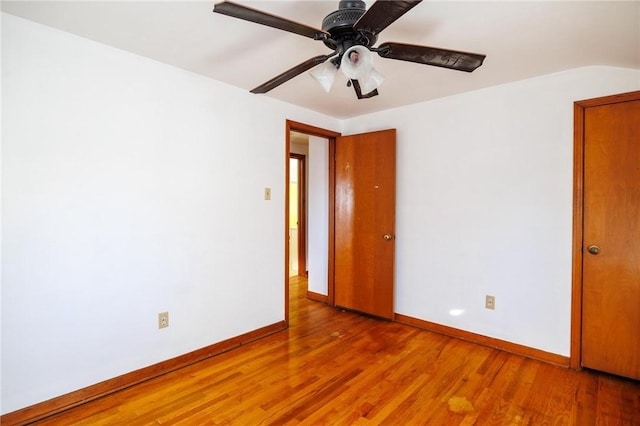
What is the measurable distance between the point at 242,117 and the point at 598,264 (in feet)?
9.73

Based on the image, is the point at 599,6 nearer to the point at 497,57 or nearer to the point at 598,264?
the point at 497,57

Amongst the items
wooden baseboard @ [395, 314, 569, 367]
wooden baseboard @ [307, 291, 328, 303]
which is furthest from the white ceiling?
wooden baseboard @ [307, 291, 328, 303]

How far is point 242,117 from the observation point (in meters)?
2.83

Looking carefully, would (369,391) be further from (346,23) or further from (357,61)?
(346,23)

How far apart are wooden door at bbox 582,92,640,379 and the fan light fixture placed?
1.82 m

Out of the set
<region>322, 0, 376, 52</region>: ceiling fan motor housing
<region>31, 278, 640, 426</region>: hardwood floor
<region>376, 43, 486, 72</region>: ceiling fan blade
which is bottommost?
<region>31, 278, 640, 426</region>: hardwood floor

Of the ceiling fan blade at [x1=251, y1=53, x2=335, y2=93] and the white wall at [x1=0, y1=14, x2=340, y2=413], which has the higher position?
the ceiling fan blade at [x1=251, y1=53, x2=335, y2=93]

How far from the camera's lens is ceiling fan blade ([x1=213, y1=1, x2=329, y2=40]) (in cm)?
115

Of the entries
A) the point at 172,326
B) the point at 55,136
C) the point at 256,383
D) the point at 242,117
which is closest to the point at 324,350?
the point at 256,383

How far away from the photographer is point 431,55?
151cm

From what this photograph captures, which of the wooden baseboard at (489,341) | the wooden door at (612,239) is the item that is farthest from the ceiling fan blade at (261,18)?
the wooden baseboard at (489,341)

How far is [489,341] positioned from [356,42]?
2626 millimetres

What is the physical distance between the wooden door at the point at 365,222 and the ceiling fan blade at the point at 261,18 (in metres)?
2.07

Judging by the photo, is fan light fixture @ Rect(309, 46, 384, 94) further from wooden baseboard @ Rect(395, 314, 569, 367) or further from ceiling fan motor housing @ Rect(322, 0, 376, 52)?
wooden baseboard @ Rect(395, 314, 569, 367)
